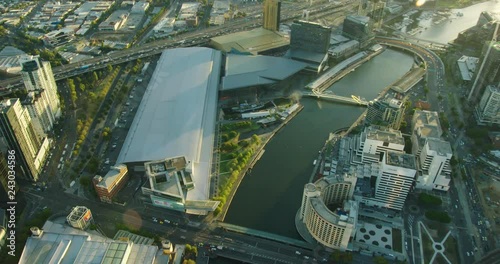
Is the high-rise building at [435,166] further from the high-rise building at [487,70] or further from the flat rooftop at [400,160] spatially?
the high-rise building at [487,70]

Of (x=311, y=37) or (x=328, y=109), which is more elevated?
(x=311, y=37)

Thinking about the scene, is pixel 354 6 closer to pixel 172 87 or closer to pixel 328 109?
pixel 328 109

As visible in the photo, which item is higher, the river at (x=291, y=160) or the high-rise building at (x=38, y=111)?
the high-rise building at (x=38, y=111)

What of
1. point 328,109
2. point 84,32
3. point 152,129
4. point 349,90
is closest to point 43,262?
point 152,129

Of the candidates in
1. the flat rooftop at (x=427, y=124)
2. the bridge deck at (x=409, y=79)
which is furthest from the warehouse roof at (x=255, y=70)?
the flat rooftop at (x=427, y=124)

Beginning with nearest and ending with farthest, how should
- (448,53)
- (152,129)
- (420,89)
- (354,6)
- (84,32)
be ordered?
(152,129) → (420,89) → (448,53) → (84,32) → (354,6)

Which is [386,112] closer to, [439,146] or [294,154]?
[439,146]
